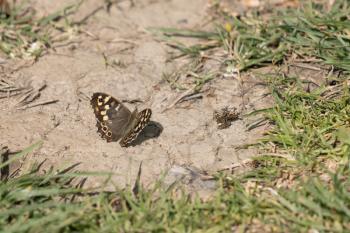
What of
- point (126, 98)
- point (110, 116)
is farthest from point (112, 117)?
point (126, 98)

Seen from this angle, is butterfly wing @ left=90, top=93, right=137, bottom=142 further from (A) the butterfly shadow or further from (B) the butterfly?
(A) the butterfly shadow

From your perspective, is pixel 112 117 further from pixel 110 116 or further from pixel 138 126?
pixel 138 126

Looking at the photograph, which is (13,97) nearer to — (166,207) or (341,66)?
(166,207)

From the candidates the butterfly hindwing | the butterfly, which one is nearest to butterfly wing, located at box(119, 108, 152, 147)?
the butterfly

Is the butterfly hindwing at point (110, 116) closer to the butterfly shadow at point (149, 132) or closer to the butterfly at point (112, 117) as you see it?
the butterfly at point (112, 117)

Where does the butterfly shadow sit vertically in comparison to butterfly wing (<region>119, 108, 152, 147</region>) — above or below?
below

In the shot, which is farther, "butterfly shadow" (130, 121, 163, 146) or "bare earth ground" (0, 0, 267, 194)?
"butterfly shadow" (130, 121, 163, 146)
